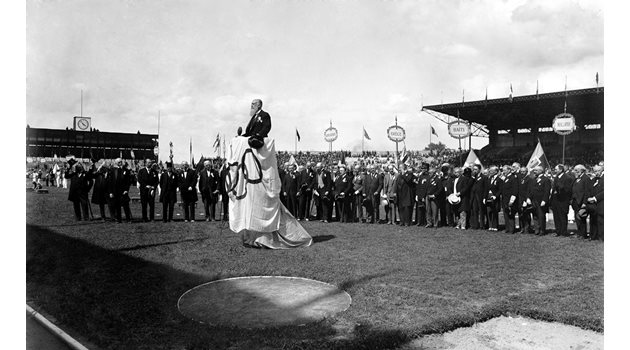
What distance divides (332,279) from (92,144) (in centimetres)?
4003

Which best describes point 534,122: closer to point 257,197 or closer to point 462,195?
point 462,195

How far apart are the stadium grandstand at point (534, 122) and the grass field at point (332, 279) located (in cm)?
2552

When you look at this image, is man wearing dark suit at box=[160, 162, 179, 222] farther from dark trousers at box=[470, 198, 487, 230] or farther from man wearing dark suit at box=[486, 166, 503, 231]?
man wearing dark suit at box=[486, 166, 503, 231]

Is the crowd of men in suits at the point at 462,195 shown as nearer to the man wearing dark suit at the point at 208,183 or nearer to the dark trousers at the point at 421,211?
the dark trousers at the point at 421,211

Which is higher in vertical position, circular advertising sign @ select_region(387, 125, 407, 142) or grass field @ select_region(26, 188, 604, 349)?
circular advertising sign @ select_region(387, 125, 407, 142)

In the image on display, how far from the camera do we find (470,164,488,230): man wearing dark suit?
13.9 metres

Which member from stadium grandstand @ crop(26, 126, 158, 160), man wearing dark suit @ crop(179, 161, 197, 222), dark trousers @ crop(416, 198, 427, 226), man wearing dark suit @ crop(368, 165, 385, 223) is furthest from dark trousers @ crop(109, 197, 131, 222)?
stadium grandstand @ crop(26, 126, 158, 160)

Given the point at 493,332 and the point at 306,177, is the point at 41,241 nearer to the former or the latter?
the point at 306,177

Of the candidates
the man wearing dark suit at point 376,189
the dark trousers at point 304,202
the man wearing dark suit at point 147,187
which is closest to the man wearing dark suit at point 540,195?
the man wearing dark suit at point 376,189

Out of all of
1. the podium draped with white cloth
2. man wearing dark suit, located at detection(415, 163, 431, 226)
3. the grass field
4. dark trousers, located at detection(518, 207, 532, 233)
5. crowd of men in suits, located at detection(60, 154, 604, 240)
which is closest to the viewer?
the grass field

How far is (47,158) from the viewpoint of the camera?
4384 cm

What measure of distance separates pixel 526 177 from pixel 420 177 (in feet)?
10.5

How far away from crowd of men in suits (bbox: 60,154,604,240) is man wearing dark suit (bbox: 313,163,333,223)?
35mm

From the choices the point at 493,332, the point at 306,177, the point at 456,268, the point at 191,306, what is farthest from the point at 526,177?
the point at 191,306
